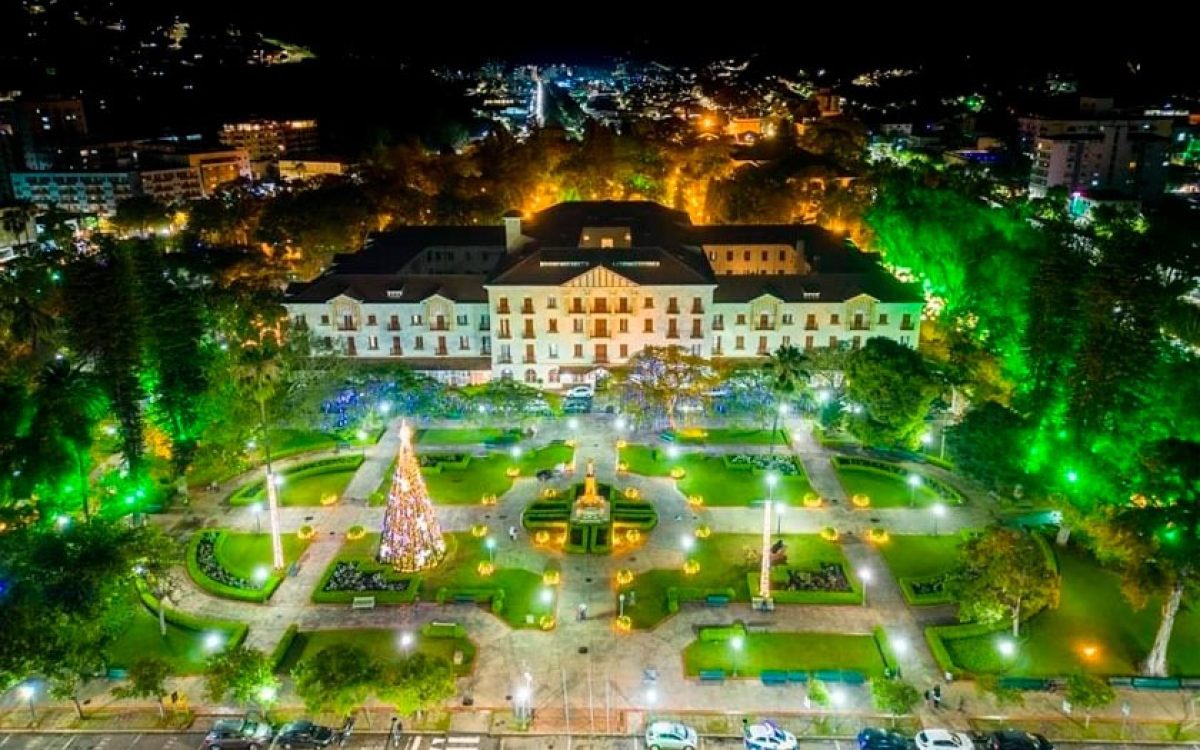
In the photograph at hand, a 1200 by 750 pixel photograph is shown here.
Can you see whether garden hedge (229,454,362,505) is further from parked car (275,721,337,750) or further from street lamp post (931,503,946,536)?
street lamp post (931,503,946,536)

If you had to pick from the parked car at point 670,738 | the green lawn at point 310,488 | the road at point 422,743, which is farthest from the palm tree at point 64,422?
the parked car at point 670,738

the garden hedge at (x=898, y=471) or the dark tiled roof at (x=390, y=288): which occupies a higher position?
the dark tiled roof at (x=390, y=288)

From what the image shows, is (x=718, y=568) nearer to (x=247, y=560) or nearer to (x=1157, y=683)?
(x=1157, y=683)

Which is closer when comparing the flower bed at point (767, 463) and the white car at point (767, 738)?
the white car at point (767, 738)

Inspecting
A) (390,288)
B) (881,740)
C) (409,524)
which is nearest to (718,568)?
(881,740)

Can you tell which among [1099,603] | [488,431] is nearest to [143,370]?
[488,431]

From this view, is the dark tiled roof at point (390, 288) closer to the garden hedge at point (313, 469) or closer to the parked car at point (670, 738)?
the garden hedge at point (313, 469)
